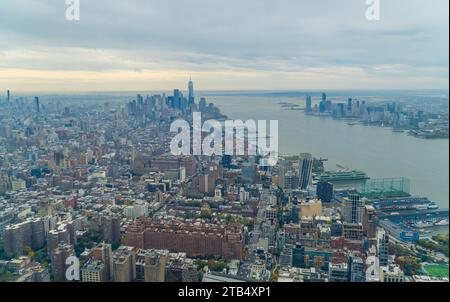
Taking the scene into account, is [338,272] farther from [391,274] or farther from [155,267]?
[155,267]

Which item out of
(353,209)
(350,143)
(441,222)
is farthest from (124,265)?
(350,143)

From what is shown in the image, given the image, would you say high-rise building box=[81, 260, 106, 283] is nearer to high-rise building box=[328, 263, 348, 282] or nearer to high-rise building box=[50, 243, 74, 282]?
high-rise building box=[50, 243, 74, 282]

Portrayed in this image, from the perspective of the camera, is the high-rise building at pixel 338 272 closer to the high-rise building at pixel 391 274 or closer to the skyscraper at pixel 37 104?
the high-rise building at pixel 391 274

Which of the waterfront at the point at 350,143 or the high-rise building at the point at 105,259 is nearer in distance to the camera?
the high-rise building at the point at 105,259

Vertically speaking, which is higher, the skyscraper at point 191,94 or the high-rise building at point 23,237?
the skyscraper at point 191,94

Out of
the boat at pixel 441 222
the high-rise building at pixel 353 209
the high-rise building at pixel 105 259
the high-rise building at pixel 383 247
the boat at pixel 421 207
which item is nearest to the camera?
the high-rise building at pixel 105 259

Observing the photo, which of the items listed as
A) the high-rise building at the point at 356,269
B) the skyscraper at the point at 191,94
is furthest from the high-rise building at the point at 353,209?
the skyscraper at the point at 191,94

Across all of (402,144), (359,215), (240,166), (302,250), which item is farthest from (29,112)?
(402,144)
